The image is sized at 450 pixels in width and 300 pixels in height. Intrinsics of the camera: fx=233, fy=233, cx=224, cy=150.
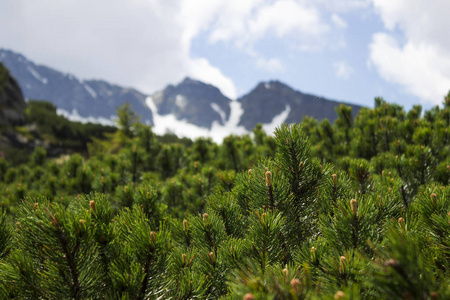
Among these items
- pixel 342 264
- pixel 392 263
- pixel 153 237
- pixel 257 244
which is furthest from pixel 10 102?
pixel 392 263

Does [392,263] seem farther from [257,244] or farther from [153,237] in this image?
[153,237]

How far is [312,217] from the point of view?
179 cm

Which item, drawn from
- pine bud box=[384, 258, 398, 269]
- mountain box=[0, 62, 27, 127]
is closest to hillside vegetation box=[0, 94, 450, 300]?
pine bud box=[384, 258, 398, 269]

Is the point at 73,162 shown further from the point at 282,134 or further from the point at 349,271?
the point at 349,271

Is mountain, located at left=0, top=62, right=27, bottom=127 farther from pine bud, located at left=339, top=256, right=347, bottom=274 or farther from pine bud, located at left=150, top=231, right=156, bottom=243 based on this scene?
pine bud, located at left=339, top=256, right=347, bottom=274

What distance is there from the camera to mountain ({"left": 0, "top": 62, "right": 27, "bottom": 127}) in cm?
3623

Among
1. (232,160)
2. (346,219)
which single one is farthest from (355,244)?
(232,160)

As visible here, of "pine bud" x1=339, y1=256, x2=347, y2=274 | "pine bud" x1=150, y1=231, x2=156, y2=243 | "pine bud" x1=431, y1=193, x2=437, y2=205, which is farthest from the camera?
"pine bud" x1=431, y1=193, x2=437, y2=205

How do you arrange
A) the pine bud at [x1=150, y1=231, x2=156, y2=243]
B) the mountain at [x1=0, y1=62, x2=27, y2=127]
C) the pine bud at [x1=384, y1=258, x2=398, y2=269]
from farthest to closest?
the mountain at [x1=0, y1=62, x2=27, y2=127] → the pine bud at [x1=150, y1=231, x2=156, y2=243] → the pine bud at [x1=384, y1=258, x2=398, y2=269]

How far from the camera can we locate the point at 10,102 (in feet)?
130

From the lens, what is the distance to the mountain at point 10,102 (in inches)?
1427

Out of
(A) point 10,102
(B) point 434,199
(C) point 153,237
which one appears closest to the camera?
(C) point 153,237

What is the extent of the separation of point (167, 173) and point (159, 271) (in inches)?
208

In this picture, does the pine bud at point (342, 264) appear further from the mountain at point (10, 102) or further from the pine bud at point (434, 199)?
the mountain at point (10, 102)
